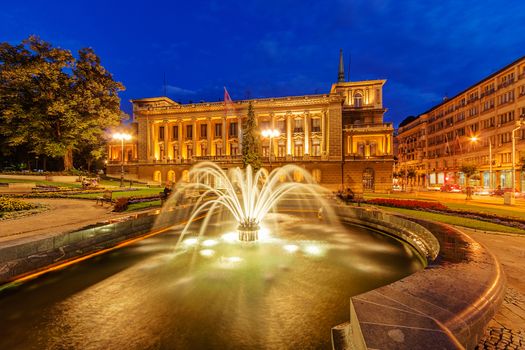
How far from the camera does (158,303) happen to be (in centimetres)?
516

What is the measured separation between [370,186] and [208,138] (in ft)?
109

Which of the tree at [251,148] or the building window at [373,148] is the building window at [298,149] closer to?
the tree at [251,148]

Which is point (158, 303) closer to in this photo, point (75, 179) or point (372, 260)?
point (372, 260)

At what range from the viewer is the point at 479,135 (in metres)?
56.5

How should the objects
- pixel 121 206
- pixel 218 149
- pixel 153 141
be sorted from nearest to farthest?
pixel 121 206
pixel 218 149
pixel 153 141

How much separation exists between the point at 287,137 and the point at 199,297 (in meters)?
48.3

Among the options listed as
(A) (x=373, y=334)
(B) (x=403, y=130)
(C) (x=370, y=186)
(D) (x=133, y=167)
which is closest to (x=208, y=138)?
(D) (x=133, y=167)

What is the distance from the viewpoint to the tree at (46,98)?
34188 millimetres

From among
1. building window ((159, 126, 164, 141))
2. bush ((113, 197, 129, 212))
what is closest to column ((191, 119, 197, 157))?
building window ((159, 126, 164, 141))

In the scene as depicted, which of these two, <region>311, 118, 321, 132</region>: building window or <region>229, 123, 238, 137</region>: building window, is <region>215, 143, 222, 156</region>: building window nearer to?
<region>229, 123, 238, 137</region>: building window

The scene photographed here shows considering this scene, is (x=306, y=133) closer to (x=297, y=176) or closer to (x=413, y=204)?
(x=297, y=176)

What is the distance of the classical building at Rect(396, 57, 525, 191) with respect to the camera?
44.8 meters

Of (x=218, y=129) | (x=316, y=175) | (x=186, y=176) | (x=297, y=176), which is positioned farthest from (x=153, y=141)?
(x=316, y=175)

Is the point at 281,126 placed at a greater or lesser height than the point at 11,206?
greater
